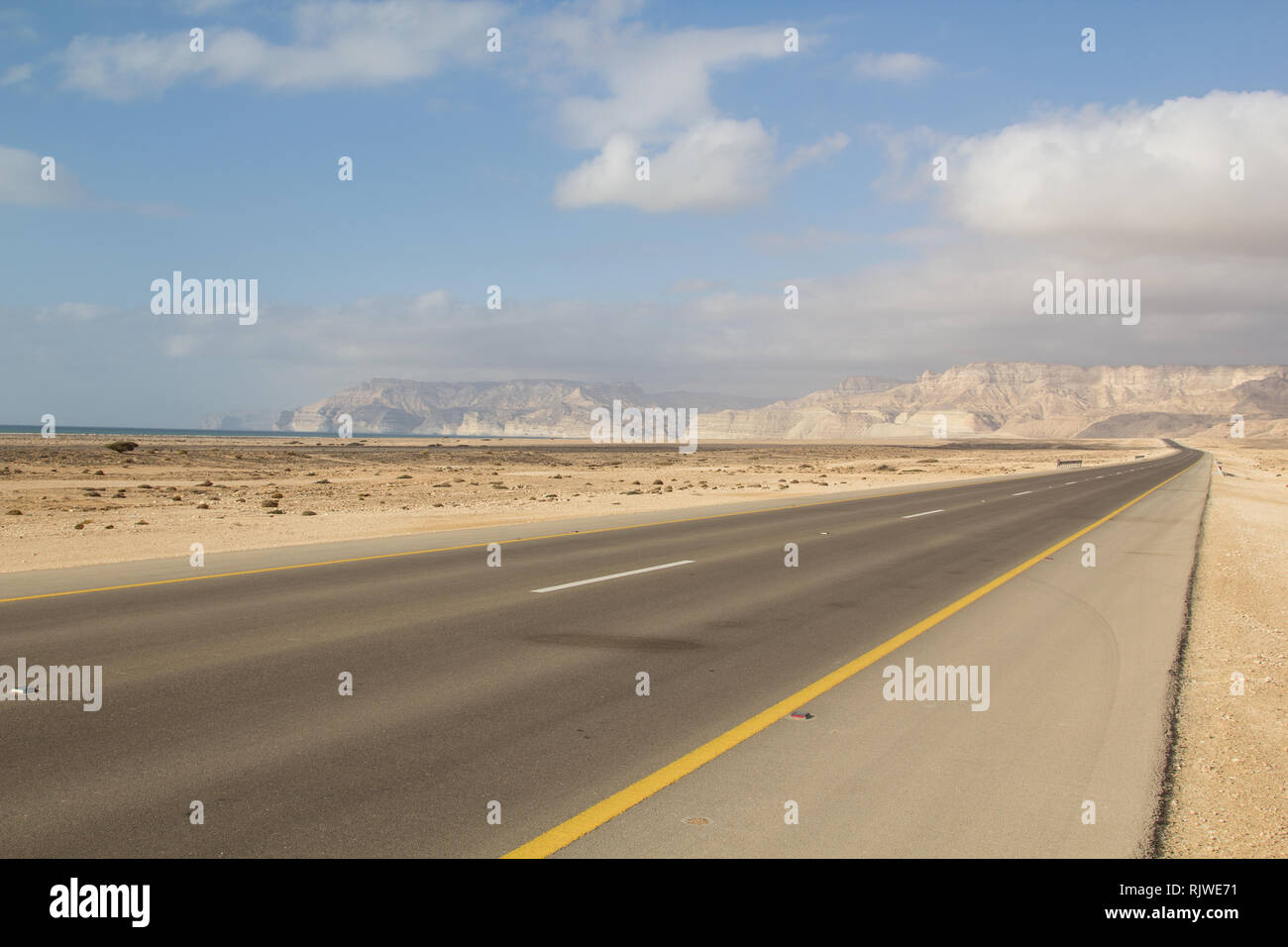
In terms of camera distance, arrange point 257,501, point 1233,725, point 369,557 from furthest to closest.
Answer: point 257,501, point 369,557, point 1233,725

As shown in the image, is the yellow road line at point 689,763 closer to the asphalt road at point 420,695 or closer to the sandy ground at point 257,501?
the asphalt road at point 420,695

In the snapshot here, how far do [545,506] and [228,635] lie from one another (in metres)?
20.2

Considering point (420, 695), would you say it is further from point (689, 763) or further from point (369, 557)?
point (369, 557)

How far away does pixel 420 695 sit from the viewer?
6402mm

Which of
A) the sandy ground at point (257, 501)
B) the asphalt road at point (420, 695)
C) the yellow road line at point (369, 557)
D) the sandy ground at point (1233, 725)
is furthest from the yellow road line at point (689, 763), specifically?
the sandy ground at point (257, 501)

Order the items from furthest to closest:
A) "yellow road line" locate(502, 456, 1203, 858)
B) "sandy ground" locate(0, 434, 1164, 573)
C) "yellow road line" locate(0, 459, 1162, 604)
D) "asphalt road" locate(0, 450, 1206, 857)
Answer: "sandy ground" locate(0, 434, 1164, 573) → "yellow road line" locate(0, 459, 1162, 604) → "asphalt road" locate(0, 450, 1206, 857) → "yellow road line" locate(502, 456, 1203, 858)

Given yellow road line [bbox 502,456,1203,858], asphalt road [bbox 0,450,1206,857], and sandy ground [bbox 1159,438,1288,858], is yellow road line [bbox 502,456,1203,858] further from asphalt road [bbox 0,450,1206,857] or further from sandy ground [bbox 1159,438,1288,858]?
sandy ground [bbox 1159,438,1288,858]

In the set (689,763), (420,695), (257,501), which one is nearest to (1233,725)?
(689,763)

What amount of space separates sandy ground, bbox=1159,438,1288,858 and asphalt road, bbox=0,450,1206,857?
0.33 metres

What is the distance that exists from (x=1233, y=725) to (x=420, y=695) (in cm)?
575

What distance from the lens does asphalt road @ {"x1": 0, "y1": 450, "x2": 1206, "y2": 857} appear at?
430 cm

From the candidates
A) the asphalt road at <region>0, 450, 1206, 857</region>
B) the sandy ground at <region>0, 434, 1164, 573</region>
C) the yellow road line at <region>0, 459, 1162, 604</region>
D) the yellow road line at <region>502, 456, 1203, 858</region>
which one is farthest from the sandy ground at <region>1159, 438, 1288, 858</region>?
the sandy ground at <region>0, 434, 1164, 573</region>
